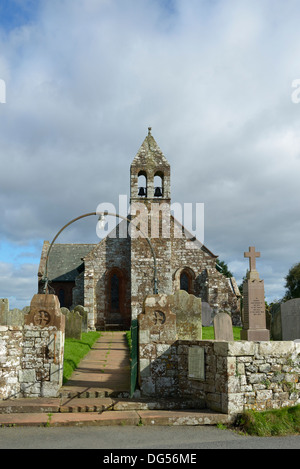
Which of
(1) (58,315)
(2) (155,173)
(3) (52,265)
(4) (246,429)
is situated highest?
(2) (155,173)

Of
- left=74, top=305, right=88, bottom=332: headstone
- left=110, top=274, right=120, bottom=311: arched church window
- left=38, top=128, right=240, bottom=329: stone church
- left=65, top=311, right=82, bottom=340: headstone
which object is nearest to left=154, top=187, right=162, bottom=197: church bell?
left=38, top=128, right=240, bottom=329: stone church

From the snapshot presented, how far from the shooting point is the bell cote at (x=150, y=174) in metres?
26.5

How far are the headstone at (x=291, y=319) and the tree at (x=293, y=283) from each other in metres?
28.3

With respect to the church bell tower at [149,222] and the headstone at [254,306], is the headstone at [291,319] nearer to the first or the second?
the headstone at [254,306]

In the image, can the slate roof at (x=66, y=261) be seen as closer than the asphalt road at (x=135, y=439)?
No

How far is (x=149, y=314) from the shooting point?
943cm

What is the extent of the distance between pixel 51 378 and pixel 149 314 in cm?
255

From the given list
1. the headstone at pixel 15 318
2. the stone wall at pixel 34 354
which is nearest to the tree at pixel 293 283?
the headstone at pixel 15 318

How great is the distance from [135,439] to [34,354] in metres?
3.55

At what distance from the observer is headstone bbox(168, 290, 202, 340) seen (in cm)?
1142

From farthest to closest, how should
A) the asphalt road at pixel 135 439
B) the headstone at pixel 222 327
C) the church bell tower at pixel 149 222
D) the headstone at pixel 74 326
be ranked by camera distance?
1. the church bell tower at pixel 149 222
2. the headstone at pixel 74 326
3. the headstone at pixel 222 327
4. the asphalt road at pixel 135 439

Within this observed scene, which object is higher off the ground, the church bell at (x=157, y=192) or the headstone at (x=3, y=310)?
the church bell at (x=157, y=192)
